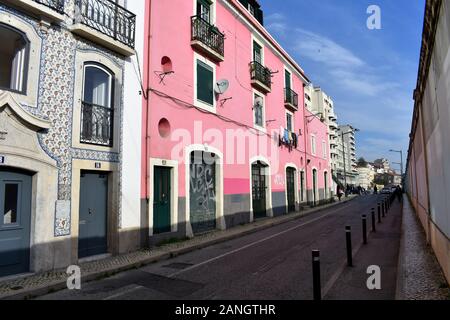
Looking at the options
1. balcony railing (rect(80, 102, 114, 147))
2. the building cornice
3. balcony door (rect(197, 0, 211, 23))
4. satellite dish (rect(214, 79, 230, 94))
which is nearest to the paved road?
balcony railing (rect(80, 102, 114, 147))

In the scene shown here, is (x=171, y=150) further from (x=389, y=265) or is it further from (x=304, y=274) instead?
(x=389, y=265)

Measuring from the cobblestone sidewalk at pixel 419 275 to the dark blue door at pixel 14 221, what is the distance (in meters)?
7.10

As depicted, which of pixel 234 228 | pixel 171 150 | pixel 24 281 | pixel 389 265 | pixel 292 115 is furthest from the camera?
pixel 292 115

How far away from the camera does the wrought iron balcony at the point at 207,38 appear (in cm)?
1311

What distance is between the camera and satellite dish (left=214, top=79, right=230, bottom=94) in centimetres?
1437

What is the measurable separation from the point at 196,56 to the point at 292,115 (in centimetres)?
1236

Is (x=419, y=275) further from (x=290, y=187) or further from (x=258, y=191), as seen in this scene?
(x=290, y=187)

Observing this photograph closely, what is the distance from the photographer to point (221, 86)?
14.5m

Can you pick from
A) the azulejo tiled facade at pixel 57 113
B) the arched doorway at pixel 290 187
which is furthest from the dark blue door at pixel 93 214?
the arched doorway at pixel 290 187

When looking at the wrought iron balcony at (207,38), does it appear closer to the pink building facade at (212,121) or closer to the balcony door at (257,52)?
the pink building facade at (212,121)

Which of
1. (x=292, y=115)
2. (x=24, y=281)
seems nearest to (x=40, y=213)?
(x=24, y=281)

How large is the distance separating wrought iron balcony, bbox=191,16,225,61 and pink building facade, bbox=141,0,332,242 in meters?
0.04

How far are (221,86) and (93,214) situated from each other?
7.86 metres

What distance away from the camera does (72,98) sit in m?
8.30
